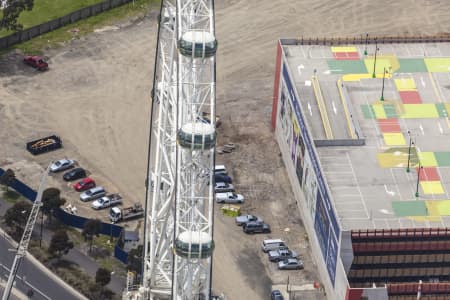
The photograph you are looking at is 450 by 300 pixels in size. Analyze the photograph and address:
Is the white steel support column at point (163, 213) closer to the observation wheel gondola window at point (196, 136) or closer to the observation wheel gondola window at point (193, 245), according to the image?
the observation wheel gondola window at point (196, 136)

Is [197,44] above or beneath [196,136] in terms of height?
above

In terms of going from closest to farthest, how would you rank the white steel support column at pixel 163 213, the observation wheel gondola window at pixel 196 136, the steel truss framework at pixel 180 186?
the steel truss framework at pixel 180 186 → the observation wheel gondola window at pixel 196 136 → the white steel support column at pixel 163 213

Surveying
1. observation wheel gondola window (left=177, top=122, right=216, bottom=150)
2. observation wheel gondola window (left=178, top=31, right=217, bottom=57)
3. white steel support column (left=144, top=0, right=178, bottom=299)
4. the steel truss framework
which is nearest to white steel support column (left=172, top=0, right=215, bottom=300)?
the steel truss framework

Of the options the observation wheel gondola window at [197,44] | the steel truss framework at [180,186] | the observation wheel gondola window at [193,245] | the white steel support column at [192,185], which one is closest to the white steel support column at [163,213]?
the steel truss framework at [180,186]

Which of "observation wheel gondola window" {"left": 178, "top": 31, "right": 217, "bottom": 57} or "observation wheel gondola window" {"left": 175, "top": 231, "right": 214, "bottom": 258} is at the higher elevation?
"observation wheel gondola window" {"left": 178, "top": 31, "right": 217, "bottom": 57}

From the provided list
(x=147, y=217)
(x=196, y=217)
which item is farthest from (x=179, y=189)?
(x=147, y=217)

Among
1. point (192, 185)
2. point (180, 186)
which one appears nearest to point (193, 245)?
point (180, 186)

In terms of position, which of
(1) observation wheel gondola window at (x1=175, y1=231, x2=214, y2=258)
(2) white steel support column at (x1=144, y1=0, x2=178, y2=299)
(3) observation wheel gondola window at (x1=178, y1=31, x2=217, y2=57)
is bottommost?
(1) observation wheel gondola window at (x1=175, y1=231, x2=214, y2=258)

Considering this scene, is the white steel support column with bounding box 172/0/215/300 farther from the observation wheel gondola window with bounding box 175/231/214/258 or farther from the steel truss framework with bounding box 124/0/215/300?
the observation wheel gondola window with bounding box 175/231/214/258

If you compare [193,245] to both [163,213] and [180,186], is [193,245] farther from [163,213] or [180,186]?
[163,213]
